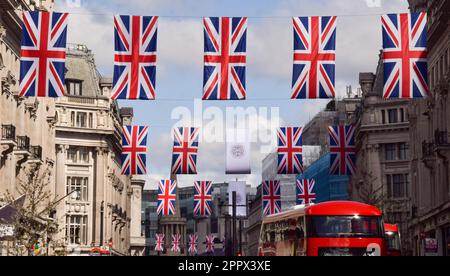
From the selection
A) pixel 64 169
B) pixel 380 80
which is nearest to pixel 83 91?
pixel 64 169

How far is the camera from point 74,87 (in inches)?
4604

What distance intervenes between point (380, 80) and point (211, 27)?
75.2 m

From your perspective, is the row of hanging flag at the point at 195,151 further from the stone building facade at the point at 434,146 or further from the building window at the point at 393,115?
the building window at the point at 393,115

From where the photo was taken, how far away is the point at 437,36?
7131cm

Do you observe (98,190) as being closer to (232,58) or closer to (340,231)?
(340,231)

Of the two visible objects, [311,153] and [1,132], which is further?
[311,153]

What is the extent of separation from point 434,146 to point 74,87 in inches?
2251

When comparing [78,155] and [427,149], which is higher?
[78,155]

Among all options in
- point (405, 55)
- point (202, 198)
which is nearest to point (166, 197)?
point (202, 198)

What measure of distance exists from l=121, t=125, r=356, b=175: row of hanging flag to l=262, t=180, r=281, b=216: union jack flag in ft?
48.0

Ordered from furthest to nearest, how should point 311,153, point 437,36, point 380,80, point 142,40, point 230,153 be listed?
point 311,153 → point 380,80 → point 437,36 → point 230,153 → point 142,40

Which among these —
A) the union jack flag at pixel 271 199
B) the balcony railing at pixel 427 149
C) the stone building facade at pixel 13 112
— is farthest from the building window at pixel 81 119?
the balcony railing at pixel 427 149

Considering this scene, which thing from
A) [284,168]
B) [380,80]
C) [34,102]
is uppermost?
[380,80]

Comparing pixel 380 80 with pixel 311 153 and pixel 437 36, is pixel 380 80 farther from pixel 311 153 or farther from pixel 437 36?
pixel 311 153
